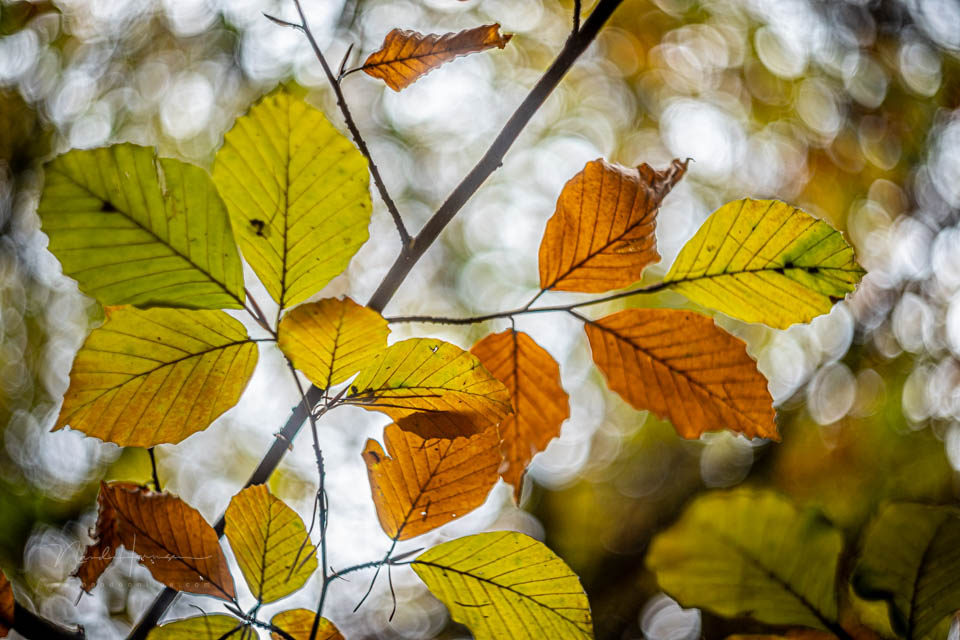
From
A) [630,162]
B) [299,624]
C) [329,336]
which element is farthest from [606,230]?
[630,162]

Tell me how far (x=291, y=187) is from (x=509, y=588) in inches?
11.5

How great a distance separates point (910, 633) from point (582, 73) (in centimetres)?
306

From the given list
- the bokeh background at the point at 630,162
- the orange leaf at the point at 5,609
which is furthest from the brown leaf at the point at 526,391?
the bokeh background at the point at 630,162

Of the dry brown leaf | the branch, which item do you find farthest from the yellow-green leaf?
the branch

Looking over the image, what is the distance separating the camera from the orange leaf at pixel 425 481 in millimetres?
423

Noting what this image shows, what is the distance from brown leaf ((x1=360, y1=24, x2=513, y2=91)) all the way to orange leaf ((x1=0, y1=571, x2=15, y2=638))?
1.32 feet

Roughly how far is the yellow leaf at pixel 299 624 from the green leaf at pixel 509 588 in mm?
85

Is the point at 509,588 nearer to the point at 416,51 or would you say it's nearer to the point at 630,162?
the point at 416,51

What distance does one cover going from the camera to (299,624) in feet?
1.38

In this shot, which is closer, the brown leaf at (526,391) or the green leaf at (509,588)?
the green leaf at (509,588)

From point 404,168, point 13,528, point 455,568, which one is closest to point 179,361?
point 455,568

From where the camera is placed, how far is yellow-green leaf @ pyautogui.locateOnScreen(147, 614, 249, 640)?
0.38 meters

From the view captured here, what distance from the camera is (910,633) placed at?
375mm

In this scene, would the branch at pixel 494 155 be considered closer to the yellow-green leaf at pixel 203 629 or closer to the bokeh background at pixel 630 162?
the yellow-green leaf at pixel 203 629
